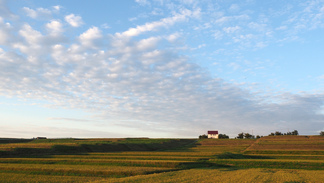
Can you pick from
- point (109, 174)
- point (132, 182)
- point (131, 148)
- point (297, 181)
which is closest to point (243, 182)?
point (297, 181)

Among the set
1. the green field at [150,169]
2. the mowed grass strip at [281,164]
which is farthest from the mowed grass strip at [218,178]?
the mowed grass strip at [281,164]

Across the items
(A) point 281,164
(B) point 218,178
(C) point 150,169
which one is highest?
(B) point 218,178

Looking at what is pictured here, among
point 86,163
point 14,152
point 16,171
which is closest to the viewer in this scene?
point 16,171

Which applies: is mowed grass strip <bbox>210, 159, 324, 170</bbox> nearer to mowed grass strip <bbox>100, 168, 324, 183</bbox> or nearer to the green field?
the green field

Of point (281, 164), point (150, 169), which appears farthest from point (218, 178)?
point (281, 164)

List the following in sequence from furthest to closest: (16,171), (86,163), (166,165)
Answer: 1. (86,163)
2. (166,165)
3. (16,171)

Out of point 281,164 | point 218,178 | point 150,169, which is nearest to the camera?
Result: point 218,178

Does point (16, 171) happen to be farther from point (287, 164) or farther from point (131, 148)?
point (131, 148)

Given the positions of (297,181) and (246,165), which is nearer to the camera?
(297,181)

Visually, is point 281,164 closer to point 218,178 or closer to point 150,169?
point 218,178

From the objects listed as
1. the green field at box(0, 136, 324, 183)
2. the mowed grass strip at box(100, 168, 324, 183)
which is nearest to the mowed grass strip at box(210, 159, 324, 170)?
the green field at box(0, 136, 324, 183)

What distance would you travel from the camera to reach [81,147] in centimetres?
9319

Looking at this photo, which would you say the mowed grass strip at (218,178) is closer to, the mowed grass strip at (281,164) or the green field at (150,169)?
the green field at (150,169)

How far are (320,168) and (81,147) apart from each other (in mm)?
75747
